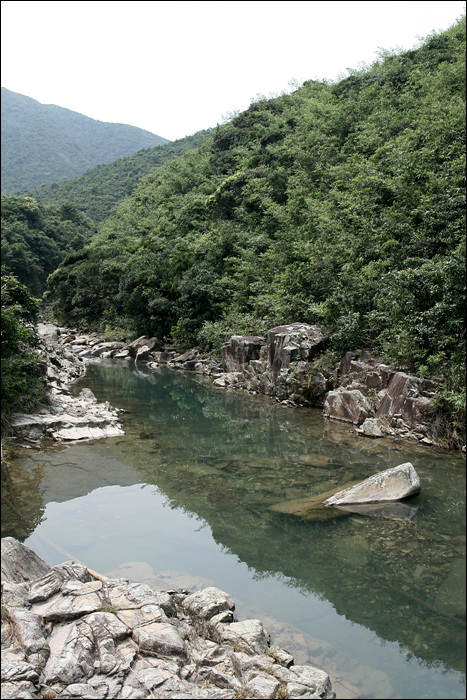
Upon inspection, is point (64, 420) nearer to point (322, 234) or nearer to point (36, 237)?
point (322, 234)

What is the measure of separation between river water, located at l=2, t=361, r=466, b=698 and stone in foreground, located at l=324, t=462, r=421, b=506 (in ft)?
0.76

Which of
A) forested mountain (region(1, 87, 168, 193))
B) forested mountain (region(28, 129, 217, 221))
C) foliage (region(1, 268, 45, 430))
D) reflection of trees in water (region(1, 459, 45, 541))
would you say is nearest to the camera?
reflection of trees in water (region(1, 459, 45, 541))

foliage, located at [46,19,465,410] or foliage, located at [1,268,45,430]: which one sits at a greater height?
foliage, located at [46,19,465,410]

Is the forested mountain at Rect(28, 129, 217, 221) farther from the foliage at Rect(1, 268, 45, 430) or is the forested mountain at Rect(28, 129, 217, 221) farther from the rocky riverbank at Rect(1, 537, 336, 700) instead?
the rocky riverbank at Rect(1, 537, 336, 700)

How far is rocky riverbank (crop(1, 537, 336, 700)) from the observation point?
3.58 m

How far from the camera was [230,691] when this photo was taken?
367cm

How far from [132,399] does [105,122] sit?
539ft

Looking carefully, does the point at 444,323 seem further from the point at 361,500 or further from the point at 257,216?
the point at 257,216

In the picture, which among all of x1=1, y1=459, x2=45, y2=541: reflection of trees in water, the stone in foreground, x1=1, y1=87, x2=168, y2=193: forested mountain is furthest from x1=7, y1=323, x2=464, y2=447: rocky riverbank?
x1=1, y1=87, x2=168, y2=193: forested mountain

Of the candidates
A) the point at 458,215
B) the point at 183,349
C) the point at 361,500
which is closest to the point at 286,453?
the point at 361,500

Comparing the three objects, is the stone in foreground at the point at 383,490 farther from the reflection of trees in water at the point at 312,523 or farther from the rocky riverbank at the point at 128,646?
the rocky riverbank at the point at 128,646

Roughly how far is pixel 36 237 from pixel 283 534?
55864mm

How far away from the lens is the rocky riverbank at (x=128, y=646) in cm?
358

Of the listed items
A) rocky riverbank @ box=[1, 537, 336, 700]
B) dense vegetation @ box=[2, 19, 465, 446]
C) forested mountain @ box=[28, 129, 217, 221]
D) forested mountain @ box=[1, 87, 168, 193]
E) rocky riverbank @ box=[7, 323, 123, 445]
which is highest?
forested mountain @ box=[1, 87, 168, 193]
